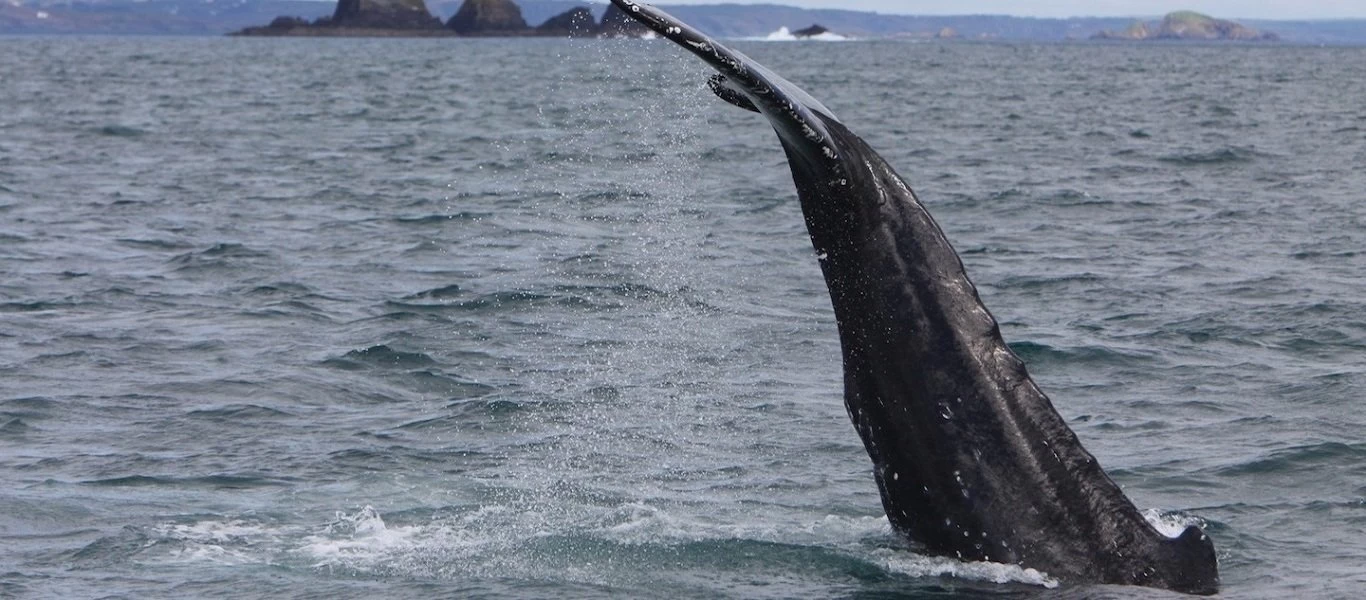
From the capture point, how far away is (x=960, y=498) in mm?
5410

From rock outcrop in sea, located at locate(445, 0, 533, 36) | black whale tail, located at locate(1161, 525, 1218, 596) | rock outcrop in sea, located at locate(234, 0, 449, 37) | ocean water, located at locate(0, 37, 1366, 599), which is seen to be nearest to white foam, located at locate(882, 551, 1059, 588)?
ocean water, located at locate(0, 37, 1366, 599)

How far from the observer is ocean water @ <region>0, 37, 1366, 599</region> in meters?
7.07

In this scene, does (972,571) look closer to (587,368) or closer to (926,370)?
(926,370)

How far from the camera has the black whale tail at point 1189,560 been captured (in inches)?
219

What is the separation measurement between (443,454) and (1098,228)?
10.6 m

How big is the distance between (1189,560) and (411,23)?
184 metres

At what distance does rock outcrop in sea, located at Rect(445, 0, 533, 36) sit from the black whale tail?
601 ft

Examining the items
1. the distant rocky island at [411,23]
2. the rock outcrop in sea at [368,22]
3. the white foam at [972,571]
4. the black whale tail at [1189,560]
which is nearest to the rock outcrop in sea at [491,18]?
the distant rocky island at [411,23]

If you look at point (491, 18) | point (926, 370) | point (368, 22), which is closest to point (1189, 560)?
Result: point (926, 370)

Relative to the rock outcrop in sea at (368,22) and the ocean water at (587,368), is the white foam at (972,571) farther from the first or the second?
the rock outcrop in sea at (368,22)

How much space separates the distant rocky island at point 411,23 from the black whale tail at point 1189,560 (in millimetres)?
178500

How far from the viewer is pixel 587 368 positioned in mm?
11164

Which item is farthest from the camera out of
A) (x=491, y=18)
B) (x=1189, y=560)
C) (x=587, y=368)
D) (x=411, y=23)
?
(x=491, y=18)

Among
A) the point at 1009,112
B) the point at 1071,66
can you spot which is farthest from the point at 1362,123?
the point at 1071,66
